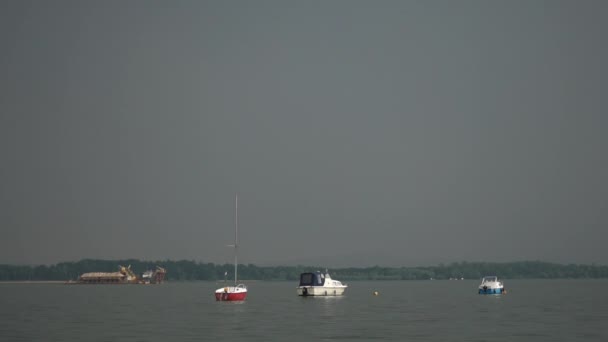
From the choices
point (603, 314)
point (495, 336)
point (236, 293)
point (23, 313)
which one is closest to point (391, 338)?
point (495, 336)

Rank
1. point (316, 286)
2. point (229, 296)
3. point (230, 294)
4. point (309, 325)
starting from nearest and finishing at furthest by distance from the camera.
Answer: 1. point (309, 325)
2. point (230, 294)
3. point (229, 296)
4. point (316, 286)

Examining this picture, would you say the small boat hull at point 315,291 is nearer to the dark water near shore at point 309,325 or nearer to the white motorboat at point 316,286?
the white motorboat at point 316,286

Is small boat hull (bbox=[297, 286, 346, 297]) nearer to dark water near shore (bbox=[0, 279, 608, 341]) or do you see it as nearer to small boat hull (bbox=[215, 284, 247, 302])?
small boat hull (bbox=[215, 284, 247, 302])

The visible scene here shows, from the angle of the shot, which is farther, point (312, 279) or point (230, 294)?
point (312, 279)

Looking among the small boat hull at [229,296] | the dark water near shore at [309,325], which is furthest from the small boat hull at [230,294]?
the dark water near shore at [309,325]

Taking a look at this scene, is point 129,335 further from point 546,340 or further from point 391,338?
point 546,340

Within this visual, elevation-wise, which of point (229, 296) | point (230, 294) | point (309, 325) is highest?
point (230, 294)

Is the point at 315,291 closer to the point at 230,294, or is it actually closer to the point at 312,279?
the point at 312,279

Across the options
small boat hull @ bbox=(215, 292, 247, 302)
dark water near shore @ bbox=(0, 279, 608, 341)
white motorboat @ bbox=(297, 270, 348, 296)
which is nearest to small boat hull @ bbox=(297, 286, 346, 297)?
white motorboat @ bbox=(297, 270, 348, 296)

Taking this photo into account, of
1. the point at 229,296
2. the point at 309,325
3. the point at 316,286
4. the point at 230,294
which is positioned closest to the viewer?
the point at 309,325

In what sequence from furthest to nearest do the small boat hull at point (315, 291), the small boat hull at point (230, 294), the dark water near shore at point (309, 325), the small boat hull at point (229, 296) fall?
the small boat hull at point (315, 291) → the small boat hull at point (229, 296) → the small boat hull at point (230, 294) → the dark water near shore at point (309, 325)

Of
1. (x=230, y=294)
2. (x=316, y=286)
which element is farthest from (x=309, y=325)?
(x=316, y=286)

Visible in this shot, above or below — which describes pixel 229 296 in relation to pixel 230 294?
below

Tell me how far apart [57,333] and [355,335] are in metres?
25.4
